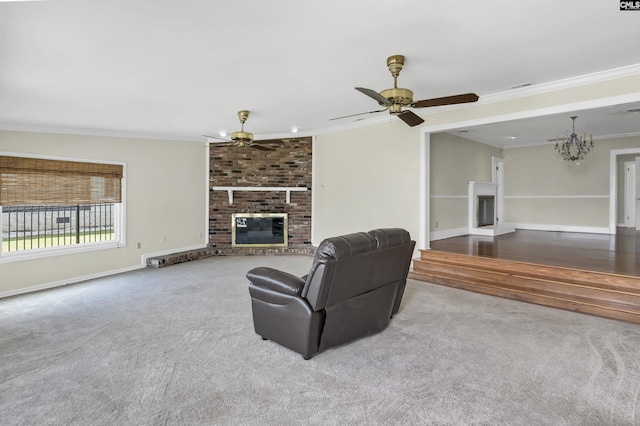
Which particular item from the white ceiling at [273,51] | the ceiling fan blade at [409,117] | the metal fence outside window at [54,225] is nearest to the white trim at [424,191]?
the white ceiling at [273,51]

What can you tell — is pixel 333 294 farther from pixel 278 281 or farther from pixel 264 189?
pixel 264 189

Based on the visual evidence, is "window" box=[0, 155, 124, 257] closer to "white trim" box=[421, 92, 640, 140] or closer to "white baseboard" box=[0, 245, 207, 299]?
"white baseboard" box=[0, 245, 207, 299]

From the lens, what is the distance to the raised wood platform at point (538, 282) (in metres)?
3.63

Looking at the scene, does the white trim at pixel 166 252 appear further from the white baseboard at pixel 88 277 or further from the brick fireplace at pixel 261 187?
the brick fireplace at pixel 261 187

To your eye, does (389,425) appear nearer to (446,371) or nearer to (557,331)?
(446,371)

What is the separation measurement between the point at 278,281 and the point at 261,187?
4796mm

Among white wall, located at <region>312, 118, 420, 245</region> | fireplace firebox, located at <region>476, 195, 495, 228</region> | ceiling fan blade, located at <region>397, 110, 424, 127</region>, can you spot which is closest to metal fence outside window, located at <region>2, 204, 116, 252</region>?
white wall, located at <region>312, 118, 420, 245</region>

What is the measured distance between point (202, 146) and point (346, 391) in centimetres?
633

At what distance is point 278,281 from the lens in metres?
2.80

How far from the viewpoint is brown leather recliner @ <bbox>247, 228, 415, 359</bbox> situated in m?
2.58

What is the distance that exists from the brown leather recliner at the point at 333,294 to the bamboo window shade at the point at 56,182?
4385mm

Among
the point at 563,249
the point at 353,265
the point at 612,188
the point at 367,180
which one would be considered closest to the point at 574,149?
the point at 612,188

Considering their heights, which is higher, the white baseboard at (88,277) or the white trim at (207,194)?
the white trim at (207,194)

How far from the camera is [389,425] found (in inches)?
74.9
